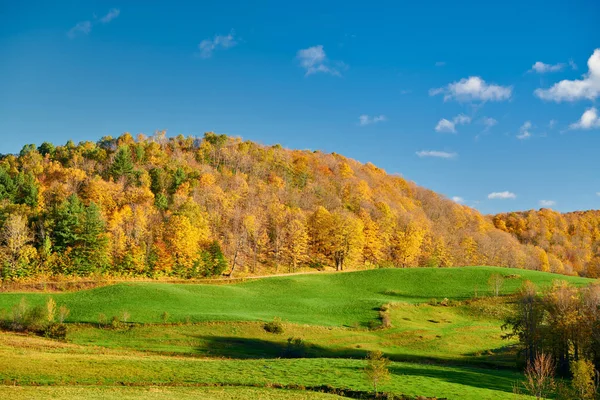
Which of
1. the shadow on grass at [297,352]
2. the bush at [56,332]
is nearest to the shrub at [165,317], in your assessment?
the shadow on grass at [297,352]

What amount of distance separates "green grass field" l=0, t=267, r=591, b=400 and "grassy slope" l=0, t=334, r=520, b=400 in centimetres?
12

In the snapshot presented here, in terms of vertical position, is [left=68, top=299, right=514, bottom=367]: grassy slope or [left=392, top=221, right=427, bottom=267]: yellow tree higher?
[left=392, top=221, right=427, bottom=267]: yellow tree

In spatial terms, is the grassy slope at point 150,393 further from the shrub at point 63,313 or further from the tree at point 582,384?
the shrub at point 63,313

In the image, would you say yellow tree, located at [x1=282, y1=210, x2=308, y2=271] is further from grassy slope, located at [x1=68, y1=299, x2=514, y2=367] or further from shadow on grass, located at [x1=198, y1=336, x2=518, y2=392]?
shadow on grass, located at [x1=198, y1=336, x2=518, y2=392]

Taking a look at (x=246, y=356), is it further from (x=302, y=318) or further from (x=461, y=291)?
(x=461, y=291)

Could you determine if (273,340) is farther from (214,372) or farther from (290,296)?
(290,296)

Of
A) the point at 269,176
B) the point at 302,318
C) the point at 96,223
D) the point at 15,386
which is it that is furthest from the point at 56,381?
the point at 269,176

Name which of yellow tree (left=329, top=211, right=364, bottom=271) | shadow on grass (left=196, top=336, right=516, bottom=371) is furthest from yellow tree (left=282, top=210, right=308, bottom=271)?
shadow on grass (left=196, top=336, right=516, bottom=371)

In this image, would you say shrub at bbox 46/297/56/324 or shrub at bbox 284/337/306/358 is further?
shrub at bbox 46/297/56/324

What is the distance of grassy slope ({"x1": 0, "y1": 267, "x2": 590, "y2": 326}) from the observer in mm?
68375

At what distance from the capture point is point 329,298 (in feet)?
280

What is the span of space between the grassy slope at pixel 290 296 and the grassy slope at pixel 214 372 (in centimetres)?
1768

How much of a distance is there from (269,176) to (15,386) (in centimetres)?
14188

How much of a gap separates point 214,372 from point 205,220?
271 feet
